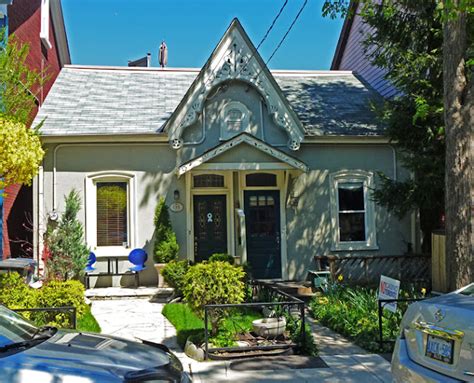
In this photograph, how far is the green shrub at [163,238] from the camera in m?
12.8

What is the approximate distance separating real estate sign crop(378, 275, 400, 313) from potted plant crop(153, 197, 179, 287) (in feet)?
19.4

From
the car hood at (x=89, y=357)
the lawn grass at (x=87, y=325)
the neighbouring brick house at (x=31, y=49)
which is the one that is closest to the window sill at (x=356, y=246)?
the lawn grass at (x=87, y=325)

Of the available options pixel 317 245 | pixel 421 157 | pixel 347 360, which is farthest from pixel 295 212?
pixel 347 360

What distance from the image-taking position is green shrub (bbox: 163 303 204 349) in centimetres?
791

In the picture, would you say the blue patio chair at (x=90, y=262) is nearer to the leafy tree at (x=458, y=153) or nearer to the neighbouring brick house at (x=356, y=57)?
the leafy tree at (x=458, y=153)

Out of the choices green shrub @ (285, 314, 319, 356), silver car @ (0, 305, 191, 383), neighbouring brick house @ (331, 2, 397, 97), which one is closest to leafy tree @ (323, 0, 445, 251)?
neighbouring brick house @ (331, 2, 397, 97)

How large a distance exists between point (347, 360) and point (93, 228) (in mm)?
8164

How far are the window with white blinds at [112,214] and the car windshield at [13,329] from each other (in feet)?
27.7

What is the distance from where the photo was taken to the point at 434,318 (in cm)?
424

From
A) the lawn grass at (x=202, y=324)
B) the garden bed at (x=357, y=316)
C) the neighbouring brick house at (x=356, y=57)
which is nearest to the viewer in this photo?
the lawn grass at (x=202, y=324)

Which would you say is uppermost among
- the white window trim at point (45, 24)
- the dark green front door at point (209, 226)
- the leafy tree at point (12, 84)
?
the white window trim at point (45, 24)

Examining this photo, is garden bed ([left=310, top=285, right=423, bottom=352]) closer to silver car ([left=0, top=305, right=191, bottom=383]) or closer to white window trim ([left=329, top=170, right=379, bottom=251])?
white window trim ([left=329, top=170, right=379, bottom=251])

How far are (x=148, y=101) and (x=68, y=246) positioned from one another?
17.1 ft

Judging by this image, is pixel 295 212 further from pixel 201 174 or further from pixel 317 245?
pixel 201 174
